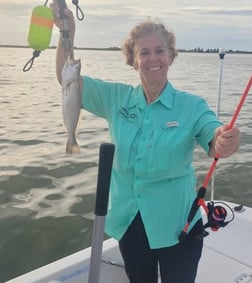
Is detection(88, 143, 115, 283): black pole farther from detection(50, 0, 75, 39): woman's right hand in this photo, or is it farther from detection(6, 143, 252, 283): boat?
detection(50, 0, 75, 39): woman's right hand

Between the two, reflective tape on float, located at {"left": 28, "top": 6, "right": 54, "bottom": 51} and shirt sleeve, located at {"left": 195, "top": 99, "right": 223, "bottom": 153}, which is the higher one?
reflective tape on float, located at {"left": 28, "top": 6, "right": 54, "bottom": 51}

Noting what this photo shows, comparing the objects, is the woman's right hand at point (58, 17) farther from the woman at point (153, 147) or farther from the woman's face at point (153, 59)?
the woman's face at point (153, 59)

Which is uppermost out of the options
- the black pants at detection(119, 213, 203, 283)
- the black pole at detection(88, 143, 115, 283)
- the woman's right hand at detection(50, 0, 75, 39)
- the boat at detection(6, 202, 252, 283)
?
the woman's right hand at detection(50, 0, 75, 39)

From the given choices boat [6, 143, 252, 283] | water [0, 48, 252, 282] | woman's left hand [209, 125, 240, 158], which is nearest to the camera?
woman's left hand [209, 125, 240, 158]

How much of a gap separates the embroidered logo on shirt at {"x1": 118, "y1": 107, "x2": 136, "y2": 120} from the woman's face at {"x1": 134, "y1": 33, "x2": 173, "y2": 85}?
0.66ft

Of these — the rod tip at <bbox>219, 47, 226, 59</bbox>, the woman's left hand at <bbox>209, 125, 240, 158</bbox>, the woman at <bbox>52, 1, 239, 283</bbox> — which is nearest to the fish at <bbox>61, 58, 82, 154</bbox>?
the woman at <bbox>52, 1, 239, 283</bbox>

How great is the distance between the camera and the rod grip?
2111 mm

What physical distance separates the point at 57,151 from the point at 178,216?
6597 mm

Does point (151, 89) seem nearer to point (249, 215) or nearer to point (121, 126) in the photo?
point (121, 126)

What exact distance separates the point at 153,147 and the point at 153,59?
46cm

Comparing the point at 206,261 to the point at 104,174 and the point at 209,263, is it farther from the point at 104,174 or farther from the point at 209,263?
the point at 104,174

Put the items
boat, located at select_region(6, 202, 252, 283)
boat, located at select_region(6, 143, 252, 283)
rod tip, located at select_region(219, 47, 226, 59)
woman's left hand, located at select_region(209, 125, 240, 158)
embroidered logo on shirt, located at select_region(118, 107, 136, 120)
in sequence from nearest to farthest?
1. woman's left hand, located at select_region(209, 125, 240, 158)
2. embroidered logo on shirt, located at select_region(118, 107, 136, 120)
3. boat, located at select_region(6, 143, 252, 283)
4. boat, located at select_region(6, 202, 252, 283)
5. rod tip, located at select_region(219, 47, 226, 59)

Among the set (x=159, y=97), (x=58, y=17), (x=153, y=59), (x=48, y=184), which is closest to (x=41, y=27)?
(x=58, y=17)

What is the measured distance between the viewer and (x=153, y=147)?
7.92ft
